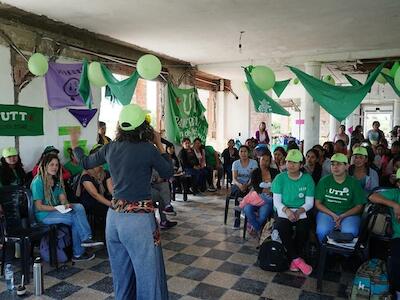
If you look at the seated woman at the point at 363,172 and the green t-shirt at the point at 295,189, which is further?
the seated woman at the point at 363,172

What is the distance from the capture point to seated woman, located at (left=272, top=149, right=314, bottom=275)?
3.48m

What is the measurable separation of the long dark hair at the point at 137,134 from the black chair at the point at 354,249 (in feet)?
6.34

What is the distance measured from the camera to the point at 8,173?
4.36 metres

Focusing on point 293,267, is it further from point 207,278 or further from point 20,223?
point 20,223

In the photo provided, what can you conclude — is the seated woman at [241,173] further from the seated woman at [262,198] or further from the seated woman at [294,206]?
the seated woman at [294,206]

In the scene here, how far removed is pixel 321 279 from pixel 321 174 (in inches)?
69.9

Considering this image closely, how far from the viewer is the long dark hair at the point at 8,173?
14.1ft

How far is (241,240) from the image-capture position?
4.42m

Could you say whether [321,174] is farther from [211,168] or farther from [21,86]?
[21,86]

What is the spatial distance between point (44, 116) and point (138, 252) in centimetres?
389

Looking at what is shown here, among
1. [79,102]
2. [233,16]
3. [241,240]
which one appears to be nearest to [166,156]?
[241,240]

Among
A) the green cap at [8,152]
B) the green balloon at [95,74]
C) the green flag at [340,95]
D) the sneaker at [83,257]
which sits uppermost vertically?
the green balloon at [95,74]

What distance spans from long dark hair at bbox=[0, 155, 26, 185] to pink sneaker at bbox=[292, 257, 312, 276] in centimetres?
351

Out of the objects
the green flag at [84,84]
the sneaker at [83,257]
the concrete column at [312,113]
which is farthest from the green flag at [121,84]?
the concrete column at [312,113]
